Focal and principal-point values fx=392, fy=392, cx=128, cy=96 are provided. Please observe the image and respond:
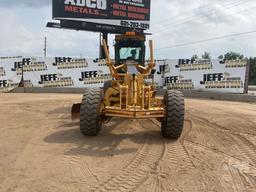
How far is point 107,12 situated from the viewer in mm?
30188

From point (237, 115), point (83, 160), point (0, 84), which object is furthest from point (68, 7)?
point (83, 160)

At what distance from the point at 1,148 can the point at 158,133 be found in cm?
384

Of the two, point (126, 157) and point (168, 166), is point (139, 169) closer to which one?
point (168, 166)

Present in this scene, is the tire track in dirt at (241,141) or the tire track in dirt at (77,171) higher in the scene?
the tire track in dirt at (241,141)

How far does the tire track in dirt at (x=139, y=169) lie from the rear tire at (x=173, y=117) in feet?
1.12

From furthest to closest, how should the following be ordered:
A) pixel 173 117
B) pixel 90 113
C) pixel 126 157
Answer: pixel 173 117 → pixel 90 113 → pixel 126 157

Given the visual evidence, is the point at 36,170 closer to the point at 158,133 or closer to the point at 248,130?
the point at 158,133

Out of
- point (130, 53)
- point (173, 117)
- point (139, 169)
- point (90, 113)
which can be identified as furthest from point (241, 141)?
point (130, 53)

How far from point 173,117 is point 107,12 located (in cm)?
2260

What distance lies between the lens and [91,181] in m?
6.10

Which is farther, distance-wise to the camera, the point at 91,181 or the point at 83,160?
the point at 83,160

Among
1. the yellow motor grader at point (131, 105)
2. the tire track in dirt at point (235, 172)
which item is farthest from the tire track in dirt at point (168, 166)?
the yellow motor grader at point (131, 105)

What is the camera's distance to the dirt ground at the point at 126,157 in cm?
605

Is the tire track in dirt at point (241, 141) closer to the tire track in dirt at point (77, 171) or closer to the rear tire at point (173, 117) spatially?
the rear tire at point (173, 117)
